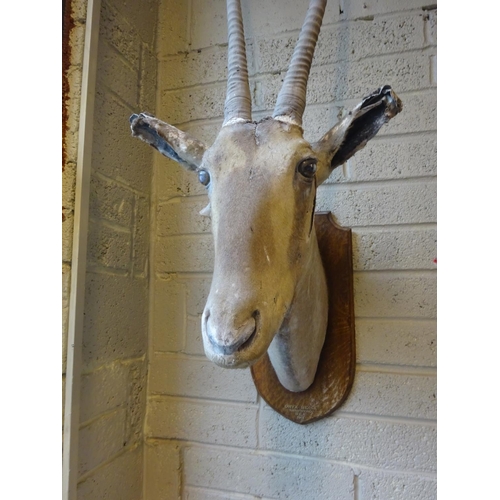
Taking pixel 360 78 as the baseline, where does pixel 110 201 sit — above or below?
below

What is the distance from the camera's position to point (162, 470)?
1335 mm

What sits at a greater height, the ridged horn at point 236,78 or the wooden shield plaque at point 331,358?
the ridged horn at point 236,78

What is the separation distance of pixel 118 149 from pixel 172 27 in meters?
0.56

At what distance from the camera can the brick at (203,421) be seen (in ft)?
4.12

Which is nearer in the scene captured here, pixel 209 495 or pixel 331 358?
pixel 331 358

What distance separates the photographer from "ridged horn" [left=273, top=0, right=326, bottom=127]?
92cm

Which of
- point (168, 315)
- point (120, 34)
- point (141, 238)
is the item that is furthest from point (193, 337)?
point (120, 34)

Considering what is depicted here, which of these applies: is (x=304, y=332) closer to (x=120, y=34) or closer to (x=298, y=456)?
(x=298, y=456)

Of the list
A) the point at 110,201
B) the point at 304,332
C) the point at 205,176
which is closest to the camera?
the point at 205,176

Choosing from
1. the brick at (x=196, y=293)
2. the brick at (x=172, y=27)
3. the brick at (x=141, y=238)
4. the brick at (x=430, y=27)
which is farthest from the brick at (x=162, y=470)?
Answer: the brick at (x=430, y=27)

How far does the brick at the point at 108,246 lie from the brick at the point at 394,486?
3.16ft

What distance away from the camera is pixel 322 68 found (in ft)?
4.28

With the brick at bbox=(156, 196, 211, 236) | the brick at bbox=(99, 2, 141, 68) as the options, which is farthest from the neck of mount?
the brick at bbox=(99, 2, 141, 68)

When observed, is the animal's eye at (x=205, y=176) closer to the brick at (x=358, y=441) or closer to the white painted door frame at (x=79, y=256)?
the white painted door frame at (x=79, y=256)
